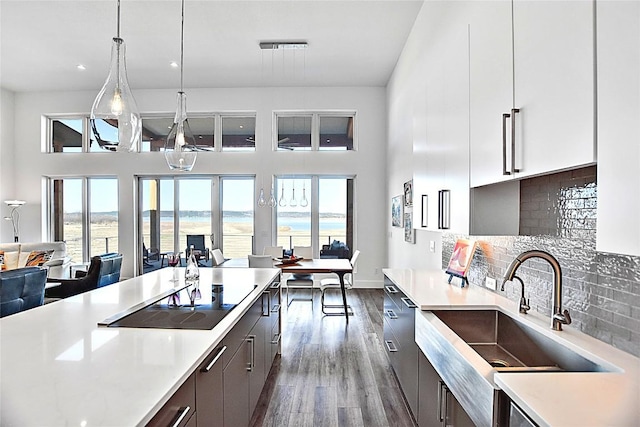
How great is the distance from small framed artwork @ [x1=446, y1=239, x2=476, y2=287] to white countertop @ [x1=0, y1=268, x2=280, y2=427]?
1592 mm

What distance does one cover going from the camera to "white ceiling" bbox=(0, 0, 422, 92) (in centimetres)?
440

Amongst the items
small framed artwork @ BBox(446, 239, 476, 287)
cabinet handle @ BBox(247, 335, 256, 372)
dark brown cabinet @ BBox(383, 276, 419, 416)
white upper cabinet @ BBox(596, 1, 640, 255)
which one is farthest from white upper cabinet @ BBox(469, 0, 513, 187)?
cabinet handle @ BBox(247, 335, 256, 372)

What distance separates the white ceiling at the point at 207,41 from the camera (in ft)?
14.4

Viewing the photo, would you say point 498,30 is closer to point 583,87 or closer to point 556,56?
point 556,56

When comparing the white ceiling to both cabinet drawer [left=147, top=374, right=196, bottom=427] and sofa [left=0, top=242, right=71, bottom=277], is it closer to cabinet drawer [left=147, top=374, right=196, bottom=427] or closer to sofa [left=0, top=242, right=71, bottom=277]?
sofa [left=0, top=242, right=71, bottom=277]

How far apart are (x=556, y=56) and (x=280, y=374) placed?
Result: 299cm

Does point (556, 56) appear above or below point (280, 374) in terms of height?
above

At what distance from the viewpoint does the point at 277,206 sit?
7324 millimetres

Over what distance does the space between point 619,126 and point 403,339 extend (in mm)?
1953

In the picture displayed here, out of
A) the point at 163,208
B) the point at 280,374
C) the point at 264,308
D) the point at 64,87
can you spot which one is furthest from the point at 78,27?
the point at 280,374

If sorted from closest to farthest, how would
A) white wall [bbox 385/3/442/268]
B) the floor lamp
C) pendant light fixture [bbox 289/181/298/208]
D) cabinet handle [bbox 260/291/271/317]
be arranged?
cabinet handle [bbox 260/291/271/317] → white wall [bbox 385/3/442/268] → pendant light fixture [bbox 289/181/298/208] → the floor lamp

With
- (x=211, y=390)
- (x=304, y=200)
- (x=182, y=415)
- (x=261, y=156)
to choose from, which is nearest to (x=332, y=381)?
(x=211, y=390)

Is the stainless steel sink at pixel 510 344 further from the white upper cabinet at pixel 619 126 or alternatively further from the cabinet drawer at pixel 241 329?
the cabinet drawer at pixel 241 329

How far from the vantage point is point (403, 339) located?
100 inches
